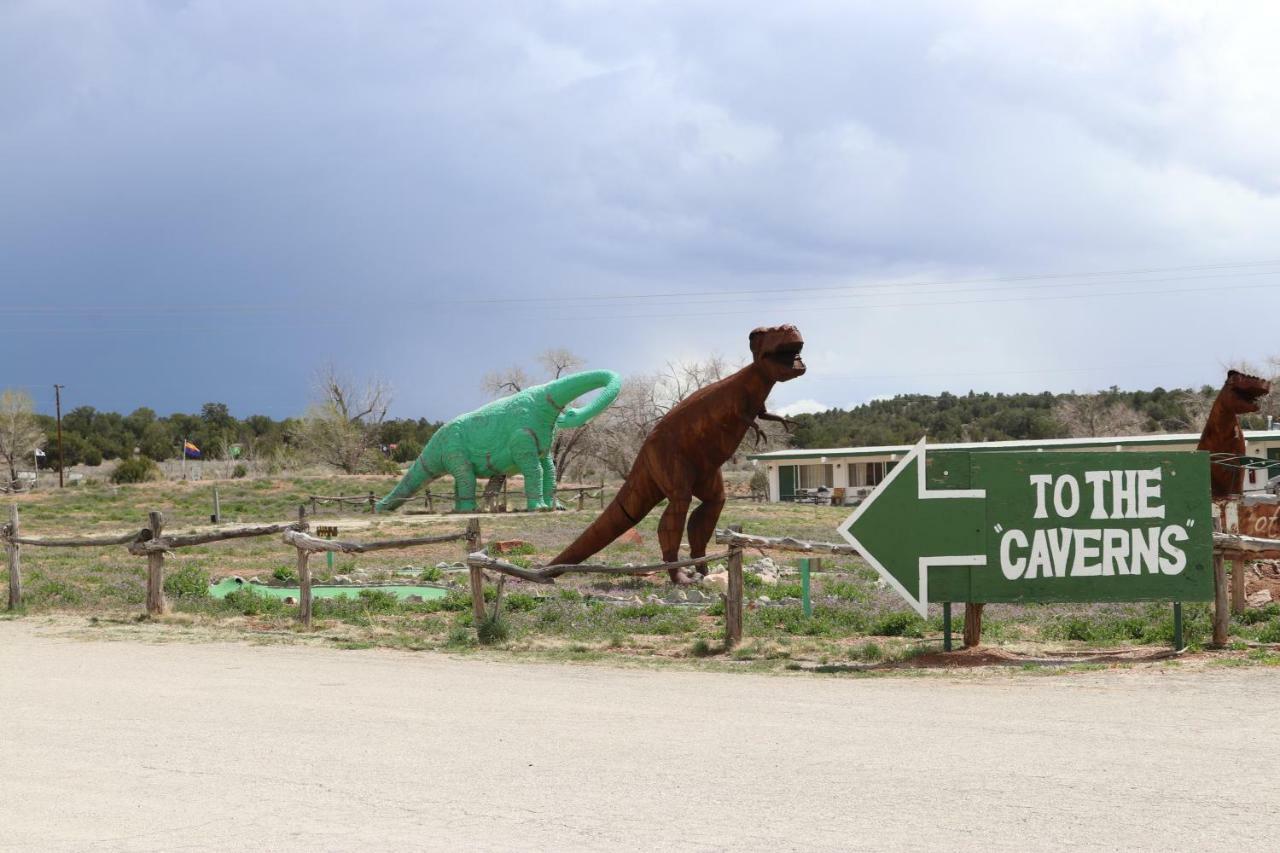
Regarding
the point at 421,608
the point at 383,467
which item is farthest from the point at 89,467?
the point at 421,608

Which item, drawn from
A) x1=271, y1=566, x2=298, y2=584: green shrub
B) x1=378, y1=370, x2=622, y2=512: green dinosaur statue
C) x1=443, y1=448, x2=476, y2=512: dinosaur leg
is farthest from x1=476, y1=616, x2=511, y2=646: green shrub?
x1=443, y1=448, x2=476, y2=512: dinosaur leg

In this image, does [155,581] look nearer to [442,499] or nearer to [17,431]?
[442,499]

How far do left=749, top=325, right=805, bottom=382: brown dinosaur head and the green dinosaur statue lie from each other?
20622mm

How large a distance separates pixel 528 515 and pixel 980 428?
55903mm

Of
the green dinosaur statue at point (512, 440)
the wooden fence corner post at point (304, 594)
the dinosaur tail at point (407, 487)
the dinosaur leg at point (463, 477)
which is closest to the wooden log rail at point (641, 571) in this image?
the wooden fence corner post at point (304, 594)

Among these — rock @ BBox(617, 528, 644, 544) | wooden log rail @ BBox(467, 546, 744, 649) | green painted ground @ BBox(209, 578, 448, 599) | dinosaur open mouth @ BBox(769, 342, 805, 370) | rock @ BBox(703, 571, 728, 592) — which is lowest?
green painted ground @ BBox(209, 578, 448, 599)

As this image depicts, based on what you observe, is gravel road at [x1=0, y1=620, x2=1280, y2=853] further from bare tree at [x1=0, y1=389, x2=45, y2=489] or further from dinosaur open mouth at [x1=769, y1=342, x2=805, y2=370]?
bare tree at [x1=0, y1=389, x2=45, y2=489]

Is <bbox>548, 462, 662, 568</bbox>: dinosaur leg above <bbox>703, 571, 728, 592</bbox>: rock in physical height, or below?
above

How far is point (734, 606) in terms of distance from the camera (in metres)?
10.2

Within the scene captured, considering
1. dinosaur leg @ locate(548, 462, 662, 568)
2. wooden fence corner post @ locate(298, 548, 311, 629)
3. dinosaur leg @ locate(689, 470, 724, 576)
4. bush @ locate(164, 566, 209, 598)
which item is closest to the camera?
wooden fence corner post @ locate(298, 548, 311, 629)

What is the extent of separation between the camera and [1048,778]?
211 inches

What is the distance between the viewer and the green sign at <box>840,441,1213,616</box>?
9484mm


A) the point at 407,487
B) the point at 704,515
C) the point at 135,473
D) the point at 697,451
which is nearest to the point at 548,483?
the point at 407,487

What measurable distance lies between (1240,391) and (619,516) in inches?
291
